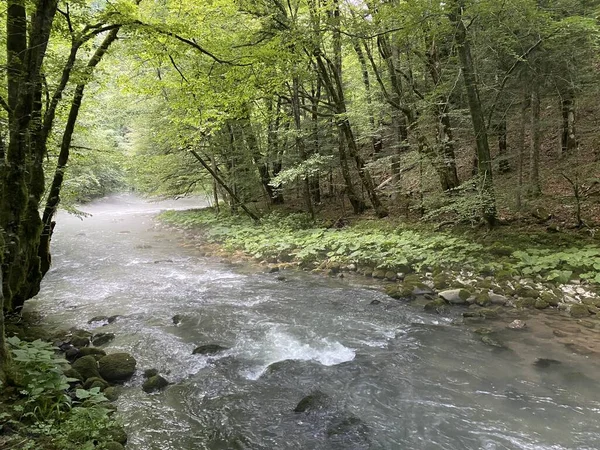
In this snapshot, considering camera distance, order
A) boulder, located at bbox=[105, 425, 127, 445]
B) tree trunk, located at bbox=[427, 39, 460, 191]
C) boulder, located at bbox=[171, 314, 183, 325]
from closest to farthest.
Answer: boulder, located at bbox=[105, 425, 127, 445]
boulder, located at bbox=[171, 314, 183, 325]
tree trunk, located at bbox=[427, 39, 460, 191]

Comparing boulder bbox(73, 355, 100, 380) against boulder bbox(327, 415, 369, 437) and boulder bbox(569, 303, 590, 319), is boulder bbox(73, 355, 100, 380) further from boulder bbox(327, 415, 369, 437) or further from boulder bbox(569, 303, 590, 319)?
boulder bbox(569, 303, 590, 319)

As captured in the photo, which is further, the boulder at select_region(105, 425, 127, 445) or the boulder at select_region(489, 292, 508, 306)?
the boulder at select_region(489, 292, 508, 306)

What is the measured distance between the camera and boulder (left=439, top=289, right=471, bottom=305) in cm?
781

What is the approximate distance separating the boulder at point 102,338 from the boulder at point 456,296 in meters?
6.55

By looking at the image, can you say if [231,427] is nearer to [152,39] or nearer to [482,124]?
[152,39]

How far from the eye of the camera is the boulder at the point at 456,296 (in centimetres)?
781

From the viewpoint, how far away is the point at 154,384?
530 cm

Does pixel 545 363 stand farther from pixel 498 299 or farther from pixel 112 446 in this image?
pixel 112 446

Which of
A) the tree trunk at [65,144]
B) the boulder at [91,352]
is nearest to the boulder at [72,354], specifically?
the boulder at [91,352]

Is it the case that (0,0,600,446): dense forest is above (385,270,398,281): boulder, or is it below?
above

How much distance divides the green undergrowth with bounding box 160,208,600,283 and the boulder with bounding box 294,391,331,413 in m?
5.33

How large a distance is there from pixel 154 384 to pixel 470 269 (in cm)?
706

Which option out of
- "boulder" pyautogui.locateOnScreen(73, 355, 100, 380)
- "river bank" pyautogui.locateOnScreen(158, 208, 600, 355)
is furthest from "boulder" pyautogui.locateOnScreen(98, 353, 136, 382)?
"river bank" pyautogui.locateOnScreen(158, 208, 600, 355)

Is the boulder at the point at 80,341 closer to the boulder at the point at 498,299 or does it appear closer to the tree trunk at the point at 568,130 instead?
the boulder at the point at 498,299
